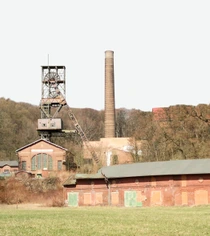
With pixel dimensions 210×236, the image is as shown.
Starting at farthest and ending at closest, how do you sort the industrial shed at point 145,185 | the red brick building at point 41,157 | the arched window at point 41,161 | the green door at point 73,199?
the arched window at point 41,161
the red brick building at point 41,157
the green door at point 73,199
the industrial shed at point 145,185

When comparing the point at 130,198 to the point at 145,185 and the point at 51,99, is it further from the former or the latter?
the point at 51,99

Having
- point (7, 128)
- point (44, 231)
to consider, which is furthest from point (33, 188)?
point (7, 128)

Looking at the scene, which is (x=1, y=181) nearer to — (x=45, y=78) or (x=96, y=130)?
(x=45, y=78)

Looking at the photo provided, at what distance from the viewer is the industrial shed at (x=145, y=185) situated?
36125 millimetres

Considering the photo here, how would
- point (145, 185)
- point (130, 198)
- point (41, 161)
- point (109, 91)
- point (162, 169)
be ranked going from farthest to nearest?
point (109, 91) < point (41, 161) < point (130, 198) < point (145, 185) < point (162, 169)

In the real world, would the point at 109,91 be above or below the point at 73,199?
above

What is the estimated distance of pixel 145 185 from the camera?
38000 mm

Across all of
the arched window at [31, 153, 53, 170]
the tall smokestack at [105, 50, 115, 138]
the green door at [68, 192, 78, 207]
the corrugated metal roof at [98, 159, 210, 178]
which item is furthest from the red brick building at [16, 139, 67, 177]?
the corrugated metal roof at [98, 159, 210, 178]

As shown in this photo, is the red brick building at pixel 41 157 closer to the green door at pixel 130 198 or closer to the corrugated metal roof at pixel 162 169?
the corrugated metal roof at pixel 162 169

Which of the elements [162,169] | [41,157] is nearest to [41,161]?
[41,157]

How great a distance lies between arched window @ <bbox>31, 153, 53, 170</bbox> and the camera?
58406 mm

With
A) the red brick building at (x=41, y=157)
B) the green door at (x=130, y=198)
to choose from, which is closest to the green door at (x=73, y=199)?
the green door at (x=130, y=198)

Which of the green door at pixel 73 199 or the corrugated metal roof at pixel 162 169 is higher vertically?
the corrugated metal roof at pixel 162 169

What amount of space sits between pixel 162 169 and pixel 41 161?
2420 cm
